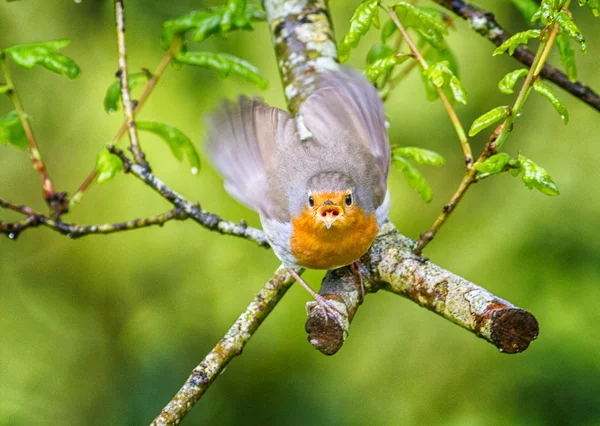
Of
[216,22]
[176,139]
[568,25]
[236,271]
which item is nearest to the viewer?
[568,25]

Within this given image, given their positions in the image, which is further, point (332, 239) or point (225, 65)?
point (225, 65)

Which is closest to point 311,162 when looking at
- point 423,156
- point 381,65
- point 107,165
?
point 423,156

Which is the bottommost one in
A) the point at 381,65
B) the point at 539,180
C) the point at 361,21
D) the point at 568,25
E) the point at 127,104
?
the point at 127,104

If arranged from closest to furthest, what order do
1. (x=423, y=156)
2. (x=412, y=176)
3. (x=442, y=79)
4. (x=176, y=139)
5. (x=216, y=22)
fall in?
1. (x=442, y=79)
2. (x=423, y=156)
3. (x=412, y=176)
4. (x=216, y=22)
5. (x=176, y=139)

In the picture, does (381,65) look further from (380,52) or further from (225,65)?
(225,65)

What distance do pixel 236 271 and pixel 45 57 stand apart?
238cm

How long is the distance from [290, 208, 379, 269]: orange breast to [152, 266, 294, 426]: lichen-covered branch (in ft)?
0.46

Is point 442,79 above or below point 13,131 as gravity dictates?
above

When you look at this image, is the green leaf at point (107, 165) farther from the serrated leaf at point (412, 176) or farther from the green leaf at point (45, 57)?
the serrated leaf at point (412, 176)

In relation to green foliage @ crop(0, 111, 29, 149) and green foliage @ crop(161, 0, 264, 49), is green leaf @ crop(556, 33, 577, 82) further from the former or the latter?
green foliage @ crop(0, 111, 29, 149)

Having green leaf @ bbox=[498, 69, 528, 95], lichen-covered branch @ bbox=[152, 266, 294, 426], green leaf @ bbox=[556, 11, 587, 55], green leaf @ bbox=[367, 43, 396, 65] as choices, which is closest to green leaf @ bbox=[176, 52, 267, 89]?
green leaf @ bbox=[367, 43, 396, 65]

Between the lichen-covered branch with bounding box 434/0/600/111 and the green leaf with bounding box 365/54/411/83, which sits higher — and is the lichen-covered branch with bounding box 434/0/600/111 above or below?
below

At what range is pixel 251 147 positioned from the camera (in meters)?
2.71

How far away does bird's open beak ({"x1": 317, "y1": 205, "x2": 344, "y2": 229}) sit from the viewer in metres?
2.58
